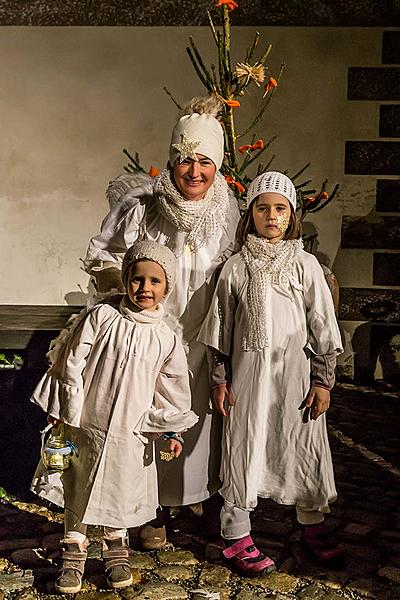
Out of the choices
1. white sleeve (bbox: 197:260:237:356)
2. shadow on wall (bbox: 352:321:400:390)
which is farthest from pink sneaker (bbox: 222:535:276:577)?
shadow on wall (bbox: 352:321:400:390)

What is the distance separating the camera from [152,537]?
3432 millimetres

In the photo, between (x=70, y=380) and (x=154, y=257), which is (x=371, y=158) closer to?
(x=154, y=257)

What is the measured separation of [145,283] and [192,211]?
0.44 meters

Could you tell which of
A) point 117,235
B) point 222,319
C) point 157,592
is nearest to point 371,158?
point 117,235

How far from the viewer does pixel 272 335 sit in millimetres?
3084

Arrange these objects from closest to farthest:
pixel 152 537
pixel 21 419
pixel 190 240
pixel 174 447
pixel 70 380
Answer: pixel 70 380 → pixel 174 447 → pixel 190 240 → pixel 152 537 → pixel 21 419

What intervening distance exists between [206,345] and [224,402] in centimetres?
25

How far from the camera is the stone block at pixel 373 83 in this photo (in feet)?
21.5

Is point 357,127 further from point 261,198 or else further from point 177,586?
point 177,586

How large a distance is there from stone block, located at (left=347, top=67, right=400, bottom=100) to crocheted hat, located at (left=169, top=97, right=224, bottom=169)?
352 cm

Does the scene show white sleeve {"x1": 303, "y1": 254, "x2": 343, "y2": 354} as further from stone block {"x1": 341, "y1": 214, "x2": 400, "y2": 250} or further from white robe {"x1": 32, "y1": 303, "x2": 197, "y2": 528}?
stone block {"x1": 341, "y1": 214, "x2": 400, "y2": 250}

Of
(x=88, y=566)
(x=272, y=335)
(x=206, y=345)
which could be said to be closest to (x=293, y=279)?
(x=272, y=335)

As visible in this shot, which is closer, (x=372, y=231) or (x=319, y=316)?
(x=319, y=316)

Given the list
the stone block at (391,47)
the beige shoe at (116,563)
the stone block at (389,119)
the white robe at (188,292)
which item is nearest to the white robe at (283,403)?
the white robe at (188,292)
